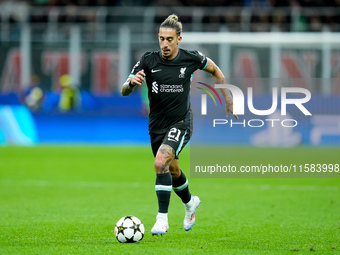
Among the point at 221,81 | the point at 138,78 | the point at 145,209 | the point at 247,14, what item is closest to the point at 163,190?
the point at 138,78

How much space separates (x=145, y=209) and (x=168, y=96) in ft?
8.96

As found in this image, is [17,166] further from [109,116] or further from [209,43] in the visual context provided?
[209,43]

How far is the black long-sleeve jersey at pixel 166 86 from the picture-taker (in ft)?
24.7

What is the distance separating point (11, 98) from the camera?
71.9 feet

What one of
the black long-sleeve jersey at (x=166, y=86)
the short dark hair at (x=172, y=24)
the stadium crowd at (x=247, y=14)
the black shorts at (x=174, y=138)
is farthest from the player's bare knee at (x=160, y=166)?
the stadium crowd at (x=247, y=14)

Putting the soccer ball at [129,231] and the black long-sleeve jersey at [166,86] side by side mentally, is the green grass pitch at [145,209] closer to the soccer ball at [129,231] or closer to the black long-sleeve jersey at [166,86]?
the soccer ball at [129,231]

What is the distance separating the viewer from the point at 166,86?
7.55 meters

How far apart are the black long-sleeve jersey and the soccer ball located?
1253 millimetres

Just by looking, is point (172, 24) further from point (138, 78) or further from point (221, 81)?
point (221, 81)

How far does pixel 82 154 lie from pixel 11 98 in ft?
16.8

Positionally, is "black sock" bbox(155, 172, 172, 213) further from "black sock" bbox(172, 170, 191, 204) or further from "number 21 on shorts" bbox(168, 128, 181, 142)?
"black sock" bbox(172, 170, 191, 204)

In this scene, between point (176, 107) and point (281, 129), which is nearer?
point (176, 107)

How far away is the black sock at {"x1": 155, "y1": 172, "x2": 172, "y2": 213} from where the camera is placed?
723 cm

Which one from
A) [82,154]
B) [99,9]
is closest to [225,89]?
[82,154]
